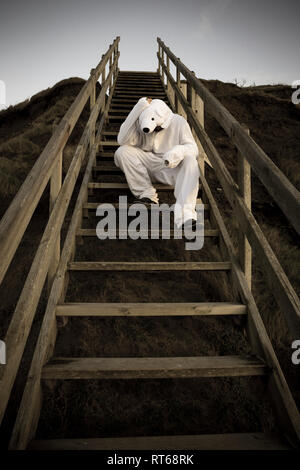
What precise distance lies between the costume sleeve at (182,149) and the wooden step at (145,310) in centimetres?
134

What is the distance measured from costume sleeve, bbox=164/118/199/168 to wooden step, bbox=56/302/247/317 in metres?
1.34

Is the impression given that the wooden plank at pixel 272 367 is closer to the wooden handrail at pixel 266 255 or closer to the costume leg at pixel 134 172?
the wooden handrail at pixel 266 255

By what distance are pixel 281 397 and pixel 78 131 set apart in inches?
250

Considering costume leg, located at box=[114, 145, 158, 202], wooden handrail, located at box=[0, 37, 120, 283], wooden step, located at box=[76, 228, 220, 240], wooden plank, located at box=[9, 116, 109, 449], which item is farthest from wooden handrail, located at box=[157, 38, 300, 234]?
wooden plank, located at box=[9, 116, 109, 449]

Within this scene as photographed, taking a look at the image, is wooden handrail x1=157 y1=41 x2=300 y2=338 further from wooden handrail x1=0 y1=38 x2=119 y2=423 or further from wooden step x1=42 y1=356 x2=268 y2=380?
wooden handrail x1=0 y1=38 x2=119 y2=423

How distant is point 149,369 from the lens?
1.43 m

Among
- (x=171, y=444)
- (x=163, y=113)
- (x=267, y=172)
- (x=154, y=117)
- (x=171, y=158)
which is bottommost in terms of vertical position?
(x=171, y=444)

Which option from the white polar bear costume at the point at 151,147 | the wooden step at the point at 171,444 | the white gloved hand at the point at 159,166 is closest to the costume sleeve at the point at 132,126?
the white polar bear costume at the point at 151,147

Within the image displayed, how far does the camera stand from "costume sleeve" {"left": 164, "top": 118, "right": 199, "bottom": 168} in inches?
105

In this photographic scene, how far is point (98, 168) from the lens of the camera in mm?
3447

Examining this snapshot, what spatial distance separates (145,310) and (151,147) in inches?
74.6

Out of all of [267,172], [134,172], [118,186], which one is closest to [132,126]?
[134,172]

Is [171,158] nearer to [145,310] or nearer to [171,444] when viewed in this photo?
[145,310]
